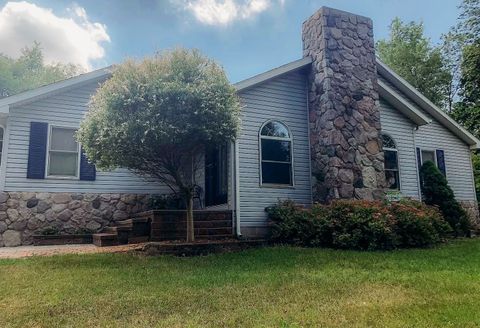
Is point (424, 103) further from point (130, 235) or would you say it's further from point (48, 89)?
point (48, 89)

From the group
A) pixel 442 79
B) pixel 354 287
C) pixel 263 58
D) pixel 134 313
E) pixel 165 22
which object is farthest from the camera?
pixel 442 79

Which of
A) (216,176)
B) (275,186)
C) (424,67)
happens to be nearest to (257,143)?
(275,186)

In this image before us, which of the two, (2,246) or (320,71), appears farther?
(320,71)

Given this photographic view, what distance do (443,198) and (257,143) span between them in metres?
6.38

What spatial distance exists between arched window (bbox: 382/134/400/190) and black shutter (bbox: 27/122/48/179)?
9234mm

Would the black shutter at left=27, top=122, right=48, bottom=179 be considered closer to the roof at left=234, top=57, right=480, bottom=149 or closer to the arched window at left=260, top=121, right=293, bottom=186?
the roof at left=234, top=57, right=480, bottom=149

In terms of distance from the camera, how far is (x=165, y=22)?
11789mm

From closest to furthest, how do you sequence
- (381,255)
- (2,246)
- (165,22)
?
(381,255) → (2,246) → (165,22)

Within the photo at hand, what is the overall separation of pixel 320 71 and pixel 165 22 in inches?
→ 188

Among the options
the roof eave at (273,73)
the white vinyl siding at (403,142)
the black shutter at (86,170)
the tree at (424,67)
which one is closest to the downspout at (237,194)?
the roof eave at (273,73)

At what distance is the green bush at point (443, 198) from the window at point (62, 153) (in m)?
10.3

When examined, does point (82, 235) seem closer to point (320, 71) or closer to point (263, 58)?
point (320, 71)

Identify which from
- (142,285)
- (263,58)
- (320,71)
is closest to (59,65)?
(263,58)

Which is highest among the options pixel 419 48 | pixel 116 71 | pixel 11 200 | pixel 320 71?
pixel 419 48
